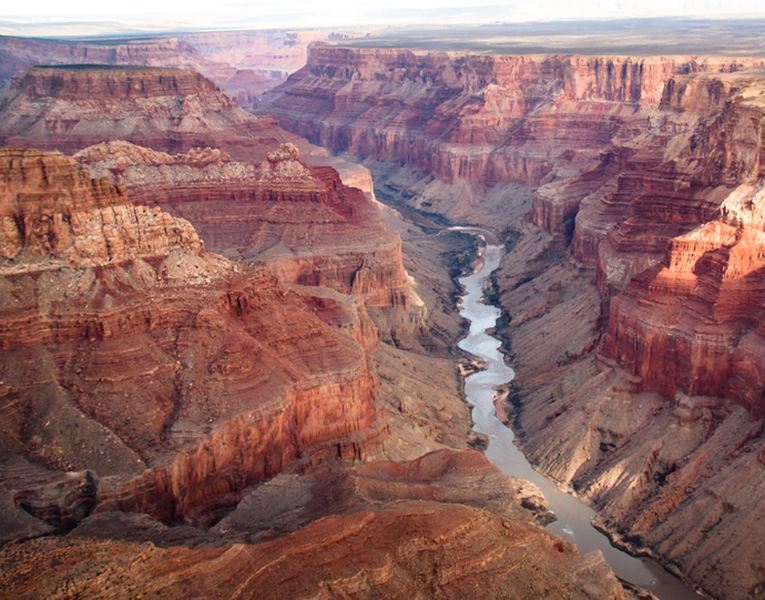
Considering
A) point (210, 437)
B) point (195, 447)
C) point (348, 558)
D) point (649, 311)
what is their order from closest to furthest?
point (348, 558) → point (195, 447) → point (210, 437) → point (649, 311)

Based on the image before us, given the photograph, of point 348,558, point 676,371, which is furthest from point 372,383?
point 348,558

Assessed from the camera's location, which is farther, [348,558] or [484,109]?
[484,109]

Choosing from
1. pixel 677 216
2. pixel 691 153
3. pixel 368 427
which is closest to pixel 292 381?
pixel 368 427

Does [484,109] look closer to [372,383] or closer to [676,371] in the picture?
[676,371]

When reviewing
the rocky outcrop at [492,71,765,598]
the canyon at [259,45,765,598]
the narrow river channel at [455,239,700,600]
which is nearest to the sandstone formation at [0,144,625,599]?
the narrow river channel at [455,239,700,600]

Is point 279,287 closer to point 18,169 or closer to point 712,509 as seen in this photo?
point 18,169

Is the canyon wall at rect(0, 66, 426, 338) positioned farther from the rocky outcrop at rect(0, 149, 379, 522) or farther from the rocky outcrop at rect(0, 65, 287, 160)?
the rocky outcrop at rect(0, 149, 379, 522)
